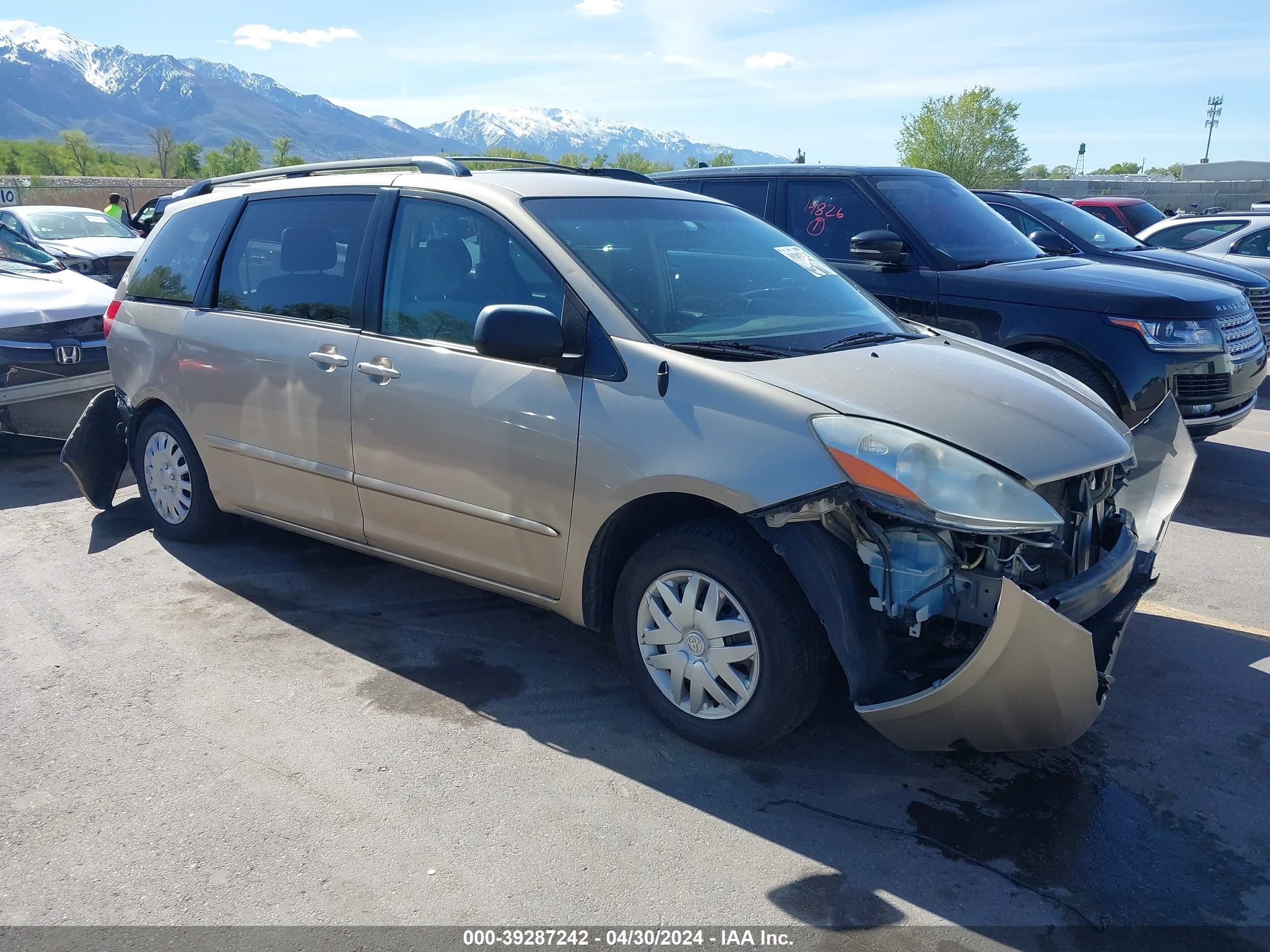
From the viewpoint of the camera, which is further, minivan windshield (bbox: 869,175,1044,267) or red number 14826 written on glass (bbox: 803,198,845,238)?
red number 14826 written on glass (bbox: 803,198,845,238)

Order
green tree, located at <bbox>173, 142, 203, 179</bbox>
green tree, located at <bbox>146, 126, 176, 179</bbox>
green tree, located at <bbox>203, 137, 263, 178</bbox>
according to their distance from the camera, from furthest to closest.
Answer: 1. green tree, located at <bbox>203, 137, 263, 178</bbox>
2. green tree, located at <bbox>173, 142, 203, 179</bbox>
3. green tree, located at <bbox>146, 126, 176, 179</bbox>

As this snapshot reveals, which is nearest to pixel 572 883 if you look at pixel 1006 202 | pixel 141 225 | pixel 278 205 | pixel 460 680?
pixel 460 680

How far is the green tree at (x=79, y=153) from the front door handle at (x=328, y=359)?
298ft

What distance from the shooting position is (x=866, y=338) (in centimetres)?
380

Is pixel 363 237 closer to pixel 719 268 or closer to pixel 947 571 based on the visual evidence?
pixel 719 268

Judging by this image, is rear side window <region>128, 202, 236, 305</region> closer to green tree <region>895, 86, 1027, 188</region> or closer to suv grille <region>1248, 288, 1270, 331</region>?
suv grille <region>1248, 288, 1270, 331</region>

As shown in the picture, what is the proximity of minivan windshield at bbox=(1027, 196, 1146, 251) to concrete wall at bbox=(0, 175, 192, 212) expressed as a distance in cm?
2688

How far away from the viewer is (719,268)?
401 centimetres

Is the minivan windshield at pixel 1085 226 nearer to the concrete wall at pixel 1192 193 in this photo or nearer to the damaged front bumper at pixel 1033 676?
the damaged front bumper at pixel 1033 676

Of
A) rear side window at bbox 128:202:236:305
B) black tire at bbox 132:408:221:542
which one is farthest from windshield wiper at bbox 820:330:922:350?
black tire at bbox 132:408:221:542

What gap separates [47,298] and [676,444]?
6.04 meters

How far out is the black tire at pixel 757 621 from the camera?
3.03m

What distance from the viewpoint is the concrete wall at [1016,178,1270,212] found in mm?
34094

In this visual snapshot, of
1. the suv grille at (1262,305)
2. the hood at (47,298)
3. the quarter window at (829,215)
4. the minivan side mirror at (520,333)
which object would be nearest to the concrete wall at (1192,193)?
the suv grille at (1262,305)
